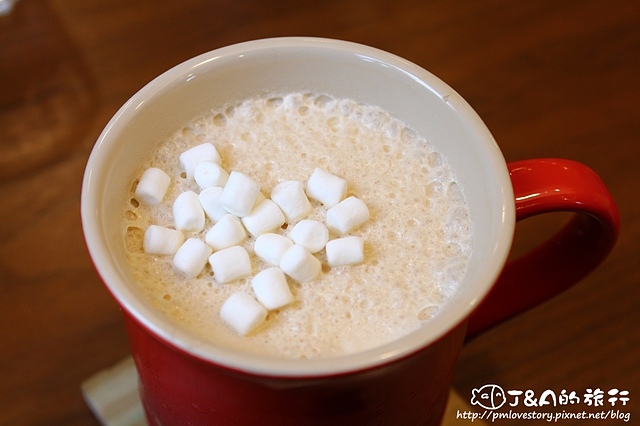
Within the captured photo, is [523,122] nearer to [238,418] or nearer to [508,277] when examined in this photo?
[508,277]

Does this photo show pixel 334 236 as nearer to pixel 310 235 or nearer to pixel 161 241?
pixel 310 235

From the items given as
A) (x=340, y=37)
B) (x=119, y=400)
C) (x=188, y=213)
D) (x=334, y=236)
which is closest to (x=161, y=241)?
(x=188, y=213)

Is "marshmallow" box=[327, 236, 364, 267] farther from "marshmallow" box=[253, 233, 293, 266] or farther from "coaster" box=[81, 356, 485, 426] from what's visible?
"coaster" box=[81, 356, 485, 426]

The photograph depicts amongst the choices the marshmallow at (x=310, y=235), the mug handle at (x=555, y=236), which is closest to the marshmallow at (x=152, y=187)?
the marshmallow at (x=310, y=235)

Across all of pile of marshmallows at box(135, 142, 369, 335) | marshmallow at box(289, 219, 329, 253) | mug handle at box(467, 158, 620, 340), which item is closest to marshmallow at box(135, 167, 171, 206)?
pile of marshmallows at box(135, 142, 369, 335)

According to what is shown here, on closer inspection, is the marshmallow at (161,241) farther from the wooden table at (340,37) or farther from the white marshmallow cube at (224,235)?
the wooden table at (340,37)

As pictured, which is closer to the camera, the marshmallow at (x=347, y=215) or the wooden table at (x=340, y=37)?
the marshmallow at (x=347, y=215)
